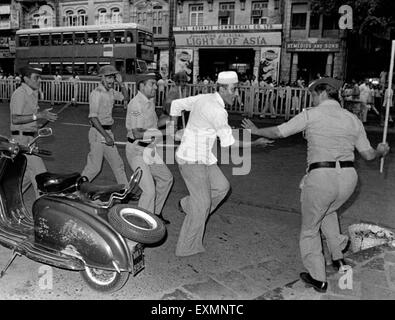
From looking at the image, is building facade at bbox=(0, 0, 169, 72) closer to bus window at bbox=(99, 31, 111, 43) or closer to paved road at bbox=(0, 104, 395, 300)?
bus window at bbox=(99, 31, 111, 43)

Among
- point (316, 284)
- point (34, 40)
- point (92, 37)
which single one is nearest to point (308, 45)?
point (92, 37)

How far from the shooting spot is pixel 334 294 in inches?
139

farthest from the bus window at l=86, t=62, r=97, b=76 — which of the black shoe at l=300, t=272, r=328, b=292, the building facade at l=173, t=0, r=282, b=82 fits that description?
the black shoe at l=300, t=272, r=328, b=292

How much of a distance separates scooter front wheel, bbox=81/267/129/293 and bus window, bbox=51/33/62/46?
25716 millimetres

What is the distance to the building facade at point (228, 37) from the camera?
29.7m

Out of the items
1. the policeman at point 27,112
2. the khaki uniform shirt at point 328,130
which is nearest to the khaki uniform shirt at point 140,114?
the policeman at point 27,112

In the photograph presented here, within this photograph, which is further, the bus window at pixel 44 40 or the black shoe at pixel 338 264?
the bus window at pixel 44 40

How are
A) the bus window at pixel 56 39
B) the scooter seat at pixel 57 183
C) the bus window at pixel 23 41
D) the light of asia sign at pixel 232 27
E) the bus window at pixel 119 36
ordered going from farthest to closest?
1. the light of asia sign at pixel 232 27
2. the bus window at pixel 23 41
3. the bus window at pixel 56 39
4. the bus window at pixel 119 36
5. the scooter seat at pixel 57 183

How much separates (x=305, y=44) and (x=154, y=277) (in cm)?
2719

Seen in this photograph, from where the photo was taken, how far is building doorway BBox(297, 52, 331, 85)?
96.7 ft

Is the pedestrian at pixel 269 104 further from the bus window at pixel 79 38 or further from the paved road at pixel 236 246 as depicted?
the bus window at pixel 79 38

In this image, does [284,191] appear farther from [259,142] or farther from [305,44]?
[305,44]

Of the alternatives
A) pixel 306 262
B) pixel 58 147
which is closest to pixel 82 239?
pixel 306 262

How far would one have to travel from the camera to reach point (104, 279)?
11.5 feet
